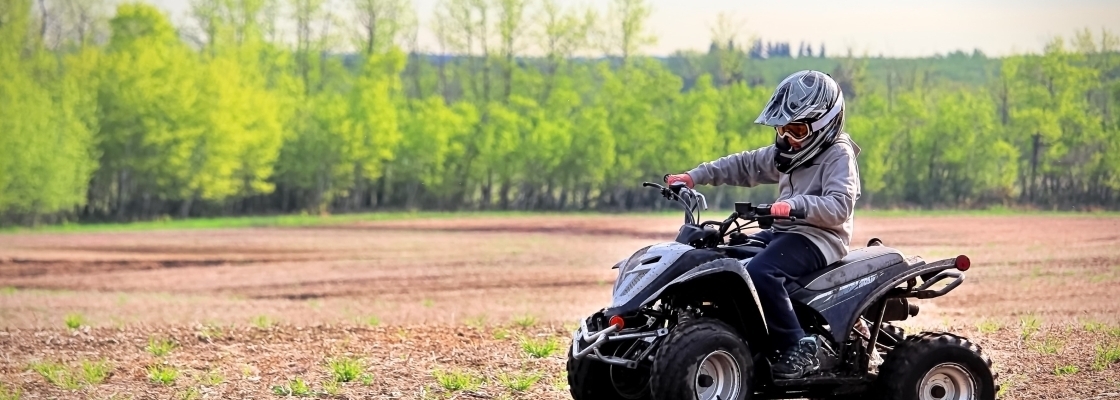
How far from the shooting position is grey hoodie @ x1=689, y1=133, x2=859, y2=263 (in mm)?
6180

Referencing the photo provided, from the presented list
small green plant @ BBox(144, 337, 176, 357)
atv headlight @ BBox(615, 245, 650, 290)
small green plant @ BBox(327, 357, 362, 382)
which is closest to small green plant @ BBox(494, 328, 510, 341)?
small green plant @ BBox(327, 357, 362, 382)

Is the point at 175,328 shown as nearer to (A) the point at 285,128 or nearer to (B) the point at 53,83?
(B) the point at 53,83

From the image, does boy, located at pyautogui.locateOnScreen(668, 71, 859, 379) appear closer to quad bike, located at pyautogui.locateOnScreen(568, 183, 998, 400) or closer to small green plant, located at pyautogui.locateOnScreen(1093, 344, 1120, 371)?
quad bike, located at pyautogui.locateOnScreen(568, 183, 998, 400)

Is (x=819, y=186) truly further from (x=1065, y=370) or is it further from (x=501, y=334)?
(x=501, y=334)

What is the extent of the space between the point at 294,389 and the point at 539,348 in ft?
7.81

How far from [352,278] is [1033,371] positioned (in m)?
18.6

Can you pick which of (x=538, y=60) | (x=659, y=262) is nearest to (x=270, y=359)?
(x=659, y=262)

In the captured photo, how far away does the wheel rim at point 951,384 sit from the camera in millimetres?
6602

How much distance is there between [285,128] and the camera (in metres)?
48.3

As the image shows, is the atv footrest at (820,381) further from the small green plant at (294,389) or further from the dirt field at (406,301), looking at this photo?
the small green plant at (294,389)

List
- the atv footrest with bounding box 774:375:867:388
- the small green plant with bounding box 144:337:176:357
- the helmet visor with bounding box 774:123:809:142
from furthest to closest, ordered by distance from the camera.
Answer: the small green plant with bounding box 144:337:176:357
the helmet visor with bounding box 774:123:809:142
the atv footrest with bounding box 774:375:867:388

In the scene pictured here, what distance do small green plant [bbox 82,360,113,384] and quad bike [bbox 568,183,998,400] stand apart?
15.4 feet

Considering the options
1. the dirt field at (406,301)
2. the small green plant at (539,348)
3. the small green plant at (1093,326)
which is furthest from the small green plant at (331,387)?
the small green plant at (1093,326)

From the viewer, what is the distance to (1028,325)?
40.7ft
